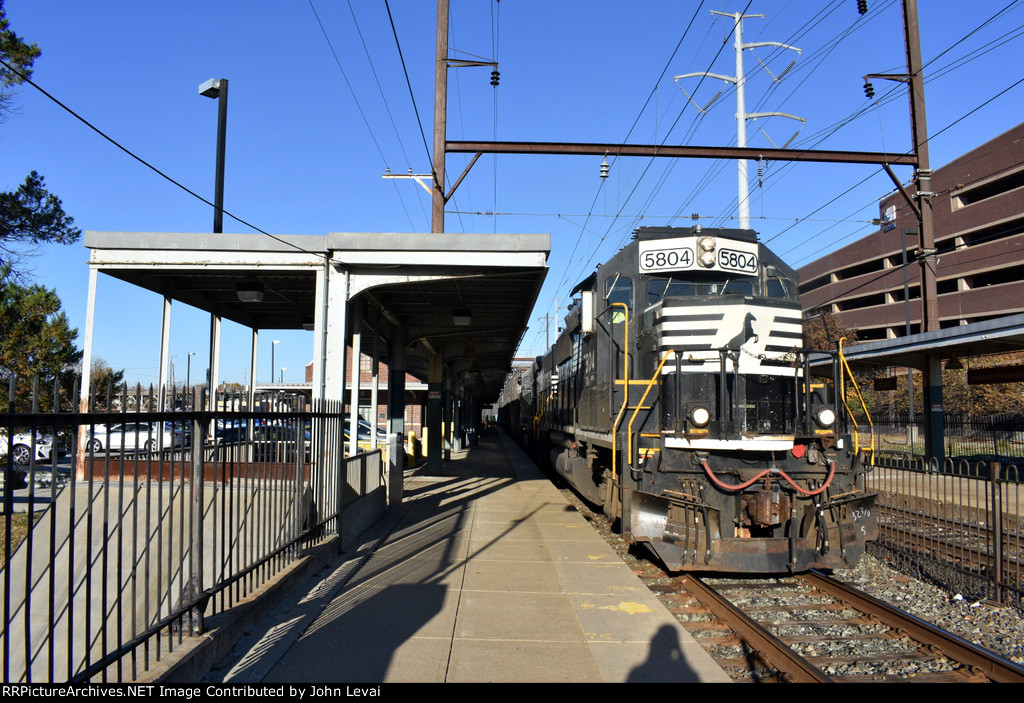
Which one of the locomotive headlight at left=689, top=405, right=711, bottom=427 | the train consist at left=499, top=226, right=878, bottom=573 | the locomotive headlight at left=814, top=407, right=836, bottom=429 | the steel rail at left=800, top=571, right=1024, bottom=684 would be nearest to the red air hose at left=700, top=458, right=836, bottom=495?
the train consist at left=499, top=226, right=878, bottom=573

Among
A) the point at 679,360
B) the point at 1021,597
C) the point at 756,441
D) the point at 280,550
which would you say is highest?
the point at 679,360

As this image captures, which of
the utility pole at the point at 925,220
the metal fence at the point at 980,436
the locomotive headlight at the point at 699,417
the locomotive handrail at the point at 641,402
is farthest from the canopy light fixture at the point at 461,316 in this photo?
the metal fence at the point at 980,436

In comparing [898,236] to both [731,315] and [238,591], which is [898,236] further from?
[238,591]

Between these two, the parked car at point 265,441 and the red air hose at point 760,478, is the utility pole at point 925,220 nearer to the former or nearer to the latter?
the red air hose at point 760,478

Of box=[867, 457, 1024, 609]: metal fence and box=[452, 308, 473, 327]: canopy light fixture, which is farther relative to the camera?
box=[452, 308, 473, 327]: canopy light fixture

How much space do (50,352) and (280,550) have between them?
12.6m

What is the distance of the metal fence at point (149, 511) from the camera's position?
127 inches

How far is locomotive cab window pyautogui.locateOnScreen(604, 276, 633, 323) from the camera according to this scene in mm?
9516

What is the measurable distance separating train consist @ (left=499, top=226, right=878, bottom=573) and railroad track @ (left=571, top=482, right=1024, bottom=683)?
420mm

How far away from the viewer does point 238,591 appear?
18.3 feet

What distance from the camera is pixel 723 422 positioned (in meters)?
7.62

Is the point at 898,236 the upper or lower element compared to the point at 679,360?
upper

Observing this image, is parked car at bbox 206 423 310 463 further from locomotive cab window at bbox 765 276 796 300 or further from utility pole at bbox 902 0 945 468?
utility pole at bbox 902 0 945 468
